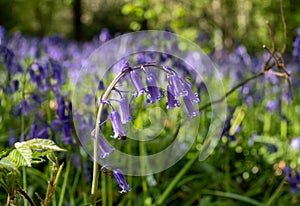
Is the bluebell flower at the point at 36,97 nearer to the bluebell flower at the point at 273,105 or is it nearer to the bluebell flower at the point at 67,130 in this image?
the bluebell flower at the point at 67,130

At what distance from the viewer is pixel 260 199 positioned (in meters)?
3.52

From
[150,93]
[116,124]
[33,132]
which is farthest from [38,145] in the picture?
[33,132]

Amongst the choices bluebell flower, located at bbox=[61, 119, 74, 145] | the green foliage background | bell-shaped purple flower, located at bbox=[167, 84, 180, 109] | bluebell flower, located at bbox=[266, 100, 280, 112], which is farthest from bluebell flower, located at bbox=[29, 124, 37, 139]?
the green foliage background

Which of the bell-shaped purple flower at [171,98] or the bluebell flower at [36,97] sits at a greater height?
the bluebell flower at [36,97]

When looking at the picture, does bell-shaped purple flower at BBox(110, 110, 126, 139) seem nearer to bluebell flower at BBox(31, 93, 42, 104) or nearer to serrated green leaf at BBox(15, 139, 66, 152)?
serrated green leaf at BBox(15, 139, 66, 152)

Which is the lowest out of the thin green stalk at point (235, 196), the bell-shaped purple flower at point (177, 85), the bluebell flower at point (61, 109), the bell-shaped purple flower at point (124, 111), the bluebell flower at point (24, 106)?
the thin green stalk at point (235, 196)

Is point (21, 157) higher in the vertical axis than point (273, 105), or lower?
lower

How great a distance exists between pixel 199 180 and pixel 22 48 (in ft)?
15.6

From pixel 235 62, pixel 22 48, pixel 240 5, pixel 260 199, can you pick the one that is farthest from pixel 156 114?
pixel 240 5

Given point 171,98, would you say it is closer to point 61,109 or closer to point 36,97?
point 61,109

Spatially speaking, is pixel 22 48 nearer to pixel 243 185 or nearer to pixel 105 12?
pixel 243 185

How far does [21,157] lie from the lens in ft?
4.66

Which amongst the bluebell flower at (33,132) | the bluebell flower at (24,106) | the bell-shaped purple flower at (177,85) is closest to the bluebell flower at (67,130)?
the bluebell flower at (33,132)

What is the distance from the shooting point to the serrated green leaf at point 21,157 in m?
1.40
